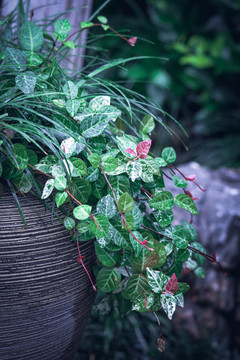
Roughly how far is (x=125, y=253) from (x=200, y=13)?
115 inches

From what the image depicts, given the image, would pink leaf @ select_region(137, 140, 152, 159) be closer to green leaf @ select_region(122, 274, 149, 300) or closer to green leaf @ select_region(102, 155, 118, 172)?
green leaf @ select_region(102, 155, 118, 172)

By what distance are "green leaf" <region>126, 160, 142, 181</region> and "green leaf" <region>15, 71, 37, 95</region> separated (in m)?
0.25

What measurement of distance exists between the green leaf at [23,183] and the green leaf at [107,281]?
228 millimetres

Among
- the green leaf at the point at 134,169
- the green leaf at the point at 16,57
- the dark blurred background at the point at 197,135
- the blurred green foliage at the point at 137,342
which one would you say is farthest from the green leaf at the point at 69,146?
the blurred green foliage at the point at 137,342

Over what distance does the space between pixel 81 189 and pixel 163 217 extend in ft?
0.63

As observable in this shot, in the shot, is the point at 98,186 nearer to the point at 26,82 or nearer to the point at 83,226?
the point at 83,226

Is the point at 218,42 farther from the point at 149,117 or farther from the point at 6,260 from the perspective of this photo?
the point at 6,260

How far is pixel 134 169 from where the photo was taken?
0.61 meters

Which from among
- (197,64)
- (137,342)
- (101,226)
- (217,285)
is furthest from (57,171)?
(197,64)

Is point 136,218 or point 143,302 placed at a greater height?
point 136,218

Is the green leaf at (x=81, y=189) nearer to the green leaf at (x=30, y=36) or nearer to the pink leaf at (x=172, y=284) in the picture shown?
the pink leaf at (x=172, y=284)

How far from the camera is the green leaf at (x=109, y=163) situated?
0.61 metres

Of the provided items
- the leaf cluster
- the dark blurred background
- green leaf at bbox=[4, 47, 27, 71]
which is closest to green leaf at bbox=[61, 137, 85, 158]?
the leaf cluster

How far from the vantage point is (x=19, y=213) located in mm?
609
